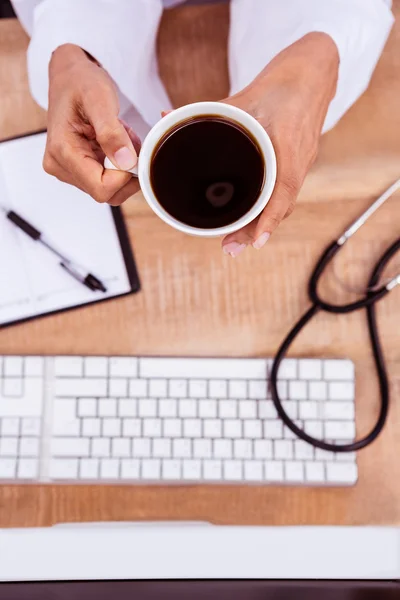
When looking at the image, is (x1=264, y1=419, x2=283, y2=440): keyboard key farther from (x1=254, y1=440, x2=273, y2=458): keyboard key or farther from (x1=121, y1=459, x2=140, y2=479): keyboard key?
(x1=121, y1=459, x2=140, y2=479): keyboard key

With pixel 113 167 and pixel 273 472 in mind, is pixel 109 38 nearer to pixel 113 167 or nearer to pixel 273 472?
pixel 113 167

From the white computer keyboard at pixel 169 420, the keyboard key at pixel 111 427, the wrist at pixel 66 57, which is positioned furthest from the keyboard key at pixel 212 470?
the wrist at pixel 66 57

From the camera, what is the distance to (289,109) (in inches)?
19.7

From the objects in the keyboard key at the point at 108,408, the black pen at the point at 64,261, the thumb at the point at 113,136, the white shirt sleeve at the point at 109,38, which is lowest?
the keyboard key at the point at 108,408

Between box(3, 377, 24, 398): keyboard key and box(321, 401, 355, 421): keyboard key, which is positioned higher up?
box(3, 377, 24, 398): keyboard key

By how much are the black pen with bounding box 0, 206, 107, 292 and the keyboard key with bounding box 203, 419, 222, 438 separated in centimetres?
19

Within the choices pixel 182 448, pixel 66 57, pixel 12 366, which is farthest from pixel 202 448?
pixel 66 57

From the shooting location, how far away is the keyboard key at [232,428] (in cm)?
59

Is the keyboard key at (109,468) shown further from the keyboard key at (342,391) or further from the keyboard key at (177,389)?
the keyboard key at (342,391)

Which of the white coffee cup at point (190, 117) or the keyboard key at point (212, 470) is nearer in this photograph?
the white coffee cup at point (190, 117)

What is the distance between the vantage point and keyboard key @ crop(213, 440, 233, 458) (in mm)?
589

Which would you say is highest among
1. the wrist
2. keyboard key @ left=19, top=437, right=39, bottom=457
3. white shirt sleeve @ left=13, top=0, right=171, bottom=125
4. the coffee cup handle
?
white shirt sleeve @ left=13, top=0, right=171, bottom=125

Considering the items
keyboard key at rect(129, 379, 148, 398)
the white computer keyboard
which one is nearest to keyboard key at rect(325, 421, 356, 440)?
the white computer keyboard

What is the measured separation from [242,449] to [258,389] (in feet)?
0.22
